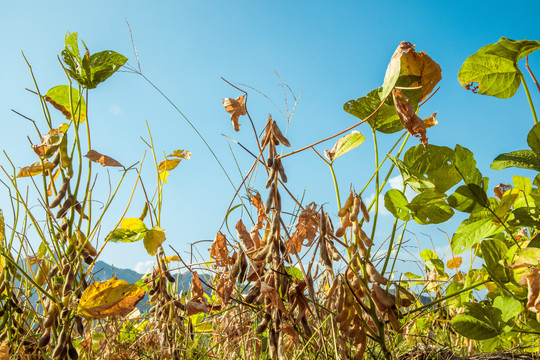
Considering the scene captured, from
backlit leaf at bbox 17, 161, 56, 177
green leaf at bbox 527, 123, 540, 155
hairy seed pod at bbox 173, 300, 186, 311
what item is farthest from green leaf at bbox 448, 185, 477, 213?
backlit leaf at bbox 17, 161, 56, 177

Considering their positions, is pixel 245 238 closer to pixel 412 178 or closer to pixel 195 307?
pixel 195 307

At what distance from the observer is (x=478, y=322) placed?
103 cm

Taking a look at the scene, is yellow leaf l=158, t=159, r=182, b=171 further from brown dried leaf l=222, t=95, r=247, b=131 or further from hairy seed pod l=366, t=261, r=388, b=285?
hairy seed pod l=366, t=261, r=388, b=285

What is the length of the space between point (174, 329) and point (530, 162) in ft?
2.91

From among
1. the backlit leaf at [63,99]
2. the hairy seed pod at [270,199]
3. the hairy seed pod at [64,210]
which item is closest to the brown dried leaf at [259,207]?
the hairy seed pod at [270,199]

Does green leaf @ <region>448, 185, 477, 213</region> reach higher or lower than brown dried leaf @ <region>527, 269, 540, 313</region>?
higher

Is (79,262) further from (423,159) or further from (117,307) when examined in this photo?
(423,159)

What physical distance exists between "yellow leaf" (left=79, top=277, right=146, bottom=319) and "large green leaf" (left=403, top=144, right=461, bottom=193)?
2.06 feet

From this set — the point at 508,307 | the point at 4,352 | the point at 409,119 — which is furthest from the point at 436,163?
the point at 4,352

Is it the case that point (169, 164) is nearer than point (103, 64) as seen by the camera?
No

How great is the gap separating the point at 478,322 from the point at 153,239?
0.82 metres

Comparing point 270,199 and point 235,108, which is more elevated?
point 235,108

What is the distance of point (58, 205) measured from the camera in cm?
85

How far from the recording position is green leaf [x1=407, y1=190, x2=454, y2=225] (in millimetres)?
815
